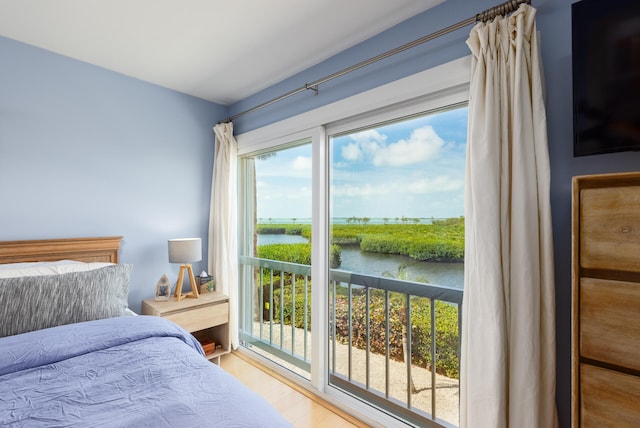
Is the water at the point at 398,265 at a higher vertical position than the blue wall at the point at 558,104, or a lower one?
lower

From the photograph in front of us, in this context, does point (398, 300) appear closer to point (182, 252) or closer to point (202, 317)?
point (202, 317)

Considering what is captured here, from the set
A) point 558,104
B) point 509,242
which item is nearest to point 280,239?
point 509,242

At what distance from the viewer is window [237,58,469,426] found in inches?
72.9

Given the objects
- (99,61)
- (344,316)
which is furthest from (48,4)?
(344,316)

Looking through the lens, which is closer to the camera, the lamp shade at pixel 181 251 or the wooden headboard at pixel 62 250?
the wooden headboard at pixel 62 250

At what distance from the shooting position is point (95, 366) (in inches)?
55.3

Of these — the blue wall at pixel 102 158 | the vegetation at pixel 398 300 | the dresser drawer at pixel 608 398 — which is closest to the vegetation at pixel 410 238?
the vegetation at pixel 398 300

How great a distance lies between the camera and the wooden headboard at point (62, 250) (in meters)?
2.16

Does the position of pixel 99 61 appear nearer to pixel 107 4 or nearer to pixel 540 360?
pixel 107 4

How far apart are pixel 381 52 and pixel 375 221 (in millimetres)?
1127

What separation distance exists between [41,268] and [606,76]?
10.4ft

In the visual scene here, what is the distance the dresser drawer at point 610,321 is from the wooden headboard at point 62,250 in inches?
119

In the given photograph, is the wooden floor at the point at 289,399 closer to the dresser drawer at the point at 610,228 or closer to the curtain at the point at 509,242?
the curtain at the point at 509,242

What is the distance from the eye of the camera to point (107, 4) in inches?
70.8
